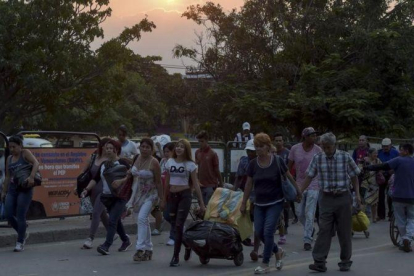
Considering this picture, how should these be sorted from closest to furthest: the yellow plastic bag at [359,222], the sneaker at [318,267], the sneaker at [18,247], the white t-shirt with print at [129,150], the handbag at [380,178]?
the sneaker at [318,267] → the sneaker at [18,247] → the yellow plastic bag at [359,222] → the white t-shirt with print at [129,150] → the handbag at [380,178]

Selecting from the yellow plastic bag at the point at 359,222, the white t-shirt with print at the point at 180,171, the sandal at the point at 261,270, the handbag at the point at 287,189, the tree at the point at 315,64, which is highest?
the tree at the point at 315,64

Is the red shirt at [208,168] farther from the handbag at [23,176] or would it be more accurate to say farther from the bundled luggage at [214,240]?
the bundled luggage at [214,240]

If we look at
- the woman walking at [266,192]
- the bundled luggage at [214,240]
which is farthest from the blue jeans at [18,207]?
the woman walking at [266,192]

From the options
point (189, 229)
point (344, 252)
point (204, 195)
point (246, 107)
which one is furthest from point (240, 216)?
point (246, 107)

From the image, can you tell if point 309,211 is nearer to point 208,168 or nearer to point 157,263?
point 208,168

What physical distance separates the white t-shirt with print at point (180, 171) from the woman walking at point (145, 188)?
0.77 ft

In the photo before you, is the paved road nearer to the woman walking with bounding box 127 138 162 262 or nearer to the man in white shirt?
the woman walking with bounding box 127 138 162 262

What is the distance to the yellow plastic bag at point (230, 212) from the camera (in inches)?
417

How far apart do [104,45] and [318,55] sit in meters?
9.12

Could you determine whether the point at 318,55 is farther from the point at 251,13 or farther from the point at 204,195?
the point at 204,195

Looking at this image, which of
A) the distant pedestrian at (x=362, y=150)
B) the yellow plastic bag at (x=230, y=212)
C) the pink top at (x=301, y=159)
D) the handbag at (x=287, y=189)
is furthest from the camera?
the distant pedestrian at (x=362, y=150)

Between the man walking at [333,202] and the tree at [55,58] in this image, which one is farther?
the tree at [55,58]

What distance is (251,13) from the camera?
28.9 meters

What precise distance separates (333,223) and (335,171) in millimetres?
655
